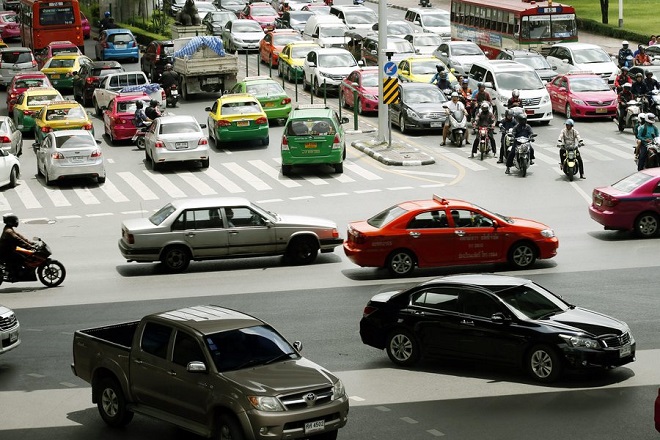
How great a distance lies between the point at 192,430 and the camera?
14227mm

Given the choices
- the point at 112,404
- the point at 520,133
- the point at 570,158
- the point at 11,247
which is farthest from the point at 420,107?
the point at 112,404

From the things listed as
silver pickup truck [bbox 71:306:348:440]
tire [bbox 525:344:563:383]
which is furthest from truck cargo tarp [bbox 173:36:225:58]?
silver pickup truck [bbox 71:306:348:440]

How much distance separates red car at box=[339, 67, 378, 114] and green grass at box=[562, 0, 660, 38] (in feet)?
80.3

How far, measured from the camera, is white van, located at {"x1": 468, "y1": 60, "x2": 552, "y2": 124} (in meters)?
42.1

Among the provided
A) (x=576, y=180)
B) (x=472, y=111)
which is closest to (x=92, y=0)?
(x=472, y=111)

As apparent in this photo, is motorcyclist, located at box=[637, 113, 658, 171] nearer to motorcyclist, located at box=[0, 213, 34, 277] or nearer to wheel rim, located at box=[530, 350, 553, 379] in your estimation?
motorcyclist, located at box=[0, 213, 34, 277]

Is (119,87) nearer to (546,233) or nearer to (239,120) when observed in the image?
(239,120)

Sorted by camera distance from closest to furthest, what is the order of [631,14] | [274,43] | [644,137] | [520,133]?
[644,137], [520,133], [274,43], [631,14]

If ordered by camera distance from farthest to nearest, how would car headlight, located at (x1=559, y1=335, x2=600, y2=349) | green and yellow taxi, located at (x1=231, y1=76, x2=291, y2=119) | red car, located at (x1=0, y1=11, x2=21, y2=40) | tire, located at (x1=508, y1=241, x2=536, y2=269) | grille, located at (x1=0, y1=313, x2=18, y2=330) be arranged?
red car, located at (x1=0, y1=11, x2=21, y2=40) < green and yellow taxi, located at (x1=231, y1=76, x2=291, y2=119) < tire, located at (x1=508, y1=241, x2=536, y2=269) < grille, located at (x1=0, y1=313, x2=18, y2=330) < car headlight, located at (x1=559, y1=335, x2=600, y2=349)

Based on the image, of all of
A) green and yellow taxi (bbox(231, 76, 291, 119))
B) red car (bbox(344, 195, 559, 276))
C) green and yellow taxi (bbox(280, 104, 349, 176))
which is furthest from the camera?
green and yellow taxi (bbox(231, 76, 291, 119))

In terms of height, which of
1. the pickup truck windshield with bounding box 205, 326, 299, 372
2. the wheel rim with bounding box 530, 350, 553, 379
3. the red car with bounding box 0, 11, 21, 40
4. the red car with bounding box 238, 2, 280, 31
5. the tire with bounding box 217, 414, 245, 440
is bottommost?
the red car with bounding box 0, 11, 21, 40

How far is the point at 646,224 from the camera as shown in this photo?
27406mm

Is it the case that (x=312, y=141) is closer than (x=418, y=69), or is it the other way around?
(x=312, y=141)

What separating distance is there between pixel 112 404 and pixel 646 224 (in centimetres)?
1525
